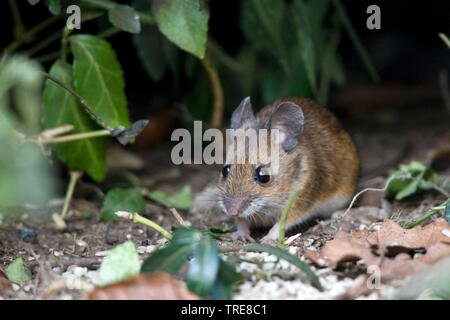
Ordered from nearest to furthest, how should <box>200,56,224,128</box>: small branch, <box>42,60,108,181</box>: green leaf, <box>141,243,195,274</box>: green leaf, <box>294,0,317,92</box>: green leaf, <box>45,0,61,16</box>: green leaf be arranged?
<box>141,243,195,274</box>: green leaf
<box>45,0,61,16</box>: green leaf
<box>42,60,108,181</box>: green leaf
<box>294,0,317,92</box>: green leaf
<box>200,56,224,128</box>: small branch

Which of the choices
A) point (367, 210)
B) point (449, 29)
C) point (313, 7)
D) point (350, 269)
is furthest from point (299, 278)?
point (449, 29)

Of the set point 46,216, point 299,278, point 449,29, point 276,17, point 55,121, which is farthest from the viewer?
point 449,29

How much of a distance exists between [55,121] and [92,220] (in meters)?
0.87

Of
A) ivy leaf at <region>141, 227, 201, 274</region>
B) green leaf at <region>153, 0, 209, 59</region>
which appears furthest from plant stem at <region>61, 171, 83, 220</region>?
ivy leaf at <region>141, 227, 201, 274</region>

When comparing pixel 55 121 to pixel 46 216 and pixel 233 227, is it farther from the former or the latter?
pixel 233 227

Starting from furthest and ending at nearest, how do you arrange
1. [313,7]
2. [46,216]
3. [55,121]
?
1. [313,7]
2. [46,216]
3. [55,121]

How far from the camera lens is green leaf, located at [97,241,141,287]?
281cm

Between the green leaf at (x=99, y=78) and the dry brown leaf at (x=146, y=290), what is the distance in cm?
182

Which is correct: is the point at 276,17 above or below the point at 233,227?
above

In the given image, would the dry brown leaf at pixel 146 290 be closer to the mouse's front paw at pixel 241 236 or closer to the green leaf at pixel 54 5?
the mouse's front paw at pixel 241 236

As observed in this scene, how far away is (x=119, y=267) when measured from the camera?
284 cm

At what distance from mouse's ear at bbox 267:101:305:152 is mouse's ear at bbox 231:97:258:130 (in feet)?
0.52

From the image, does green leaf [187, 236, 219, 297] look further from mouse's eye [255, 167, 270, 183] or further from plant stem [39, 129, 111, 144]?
plant stem [39, 129, 111, 144]

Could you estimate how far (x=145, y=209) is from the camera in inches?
193
